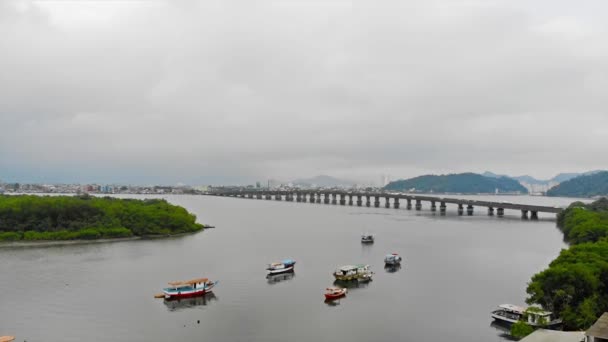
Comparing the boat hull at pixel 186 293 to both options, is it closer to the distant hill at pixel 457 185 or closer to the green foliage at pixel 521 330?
the green foliage at pixel 521 330

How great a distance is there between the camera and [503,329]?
14930mm

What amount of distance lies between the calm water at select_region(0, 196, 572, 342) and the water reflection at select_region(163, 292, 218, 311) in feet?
0.15

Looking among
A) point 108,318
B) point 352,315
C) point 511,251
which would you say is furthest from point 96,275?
point 511,251

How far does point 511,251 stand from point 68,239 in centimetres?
2954

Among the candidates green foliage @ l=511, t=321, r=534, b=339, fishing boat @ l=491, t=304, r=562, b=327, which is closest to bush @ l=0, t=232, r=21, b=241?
fishing boat @ l=491, t=304, r=562, b=327

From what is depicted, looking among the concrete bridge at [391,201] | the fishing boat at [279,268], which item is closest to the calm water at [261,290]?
the fishing boat at [279,268]

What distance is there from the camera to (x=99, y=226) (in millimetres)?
35250

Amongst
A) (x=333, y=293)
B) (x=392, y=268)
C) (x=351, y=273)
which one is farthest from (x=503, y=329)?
(x=392, y=268)

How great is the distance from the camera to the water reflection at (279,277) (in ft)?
72.2

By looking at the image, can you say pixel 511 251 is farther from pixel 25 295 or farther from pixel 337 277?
pixel 25 295

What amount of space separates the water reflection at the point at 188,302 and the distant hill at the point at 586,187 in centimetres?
11813

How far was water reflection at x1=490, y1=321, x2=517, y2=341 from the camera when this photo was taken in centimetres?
1426

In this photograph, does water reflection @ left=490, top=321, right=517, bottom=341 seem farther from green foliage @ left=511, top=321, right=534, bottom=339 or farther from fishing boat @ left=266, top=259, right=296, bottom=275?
fishing boat @ left=266, top=259, right=296, bottom=275

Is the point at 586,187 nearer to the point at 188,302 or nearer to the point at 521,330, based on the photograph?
the point at 521,330
